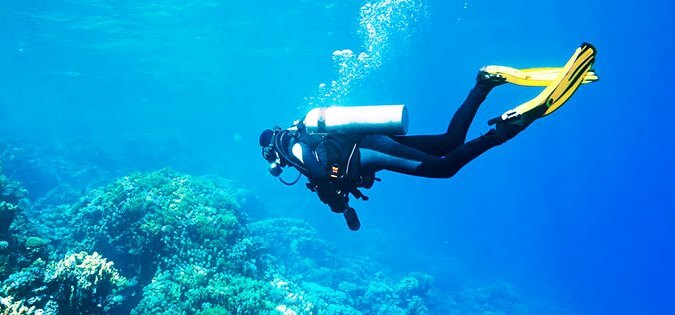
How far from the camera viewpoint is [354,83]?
289 ft

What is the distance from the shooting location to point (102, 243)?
10.4 meters

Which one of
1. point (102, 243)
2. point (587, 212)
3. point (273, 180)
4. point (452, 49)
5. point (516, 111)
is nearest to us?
point (516, 111)


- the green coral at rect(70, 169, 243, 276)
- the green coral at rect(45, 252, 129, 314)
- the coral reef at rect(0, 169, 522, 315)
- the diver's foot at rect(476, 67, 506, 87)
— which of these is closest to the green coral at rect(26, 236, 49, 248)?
the coral reef at rect(0, 169, 522, 315)

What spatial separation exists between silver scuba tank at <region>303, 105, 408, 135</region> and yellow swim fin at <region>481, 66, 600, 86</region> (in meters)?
1.07

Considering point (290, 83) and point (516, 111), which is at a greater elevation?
point (290, 83)

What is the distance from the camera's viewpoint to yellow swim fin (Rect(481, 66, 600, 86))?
4.26 m

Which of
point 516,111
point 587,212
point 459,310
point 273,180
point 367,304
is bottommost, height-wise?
point 516,111

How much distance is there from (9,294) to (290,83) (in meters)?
71.9

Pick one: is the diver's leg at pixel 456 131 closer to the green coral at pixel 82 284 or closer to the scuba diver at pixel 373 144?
the scuba diver at pixel 373 144

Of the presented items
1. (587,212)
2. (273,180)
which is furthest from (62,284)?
(587,212)

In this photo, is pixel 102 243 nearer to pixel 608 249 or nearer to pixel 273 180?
pixel 273 180

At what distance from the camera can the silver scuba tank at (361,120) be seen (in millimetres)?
4309

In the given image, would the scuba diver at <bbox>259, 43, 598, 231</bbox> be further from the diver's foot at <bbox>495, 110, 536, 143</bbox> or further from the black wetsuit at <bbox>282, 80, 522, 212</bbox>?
the diver's foot at <bbox>495, 110, 536, 143</bbox>

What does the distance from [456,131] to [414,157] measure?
1.77 ft
